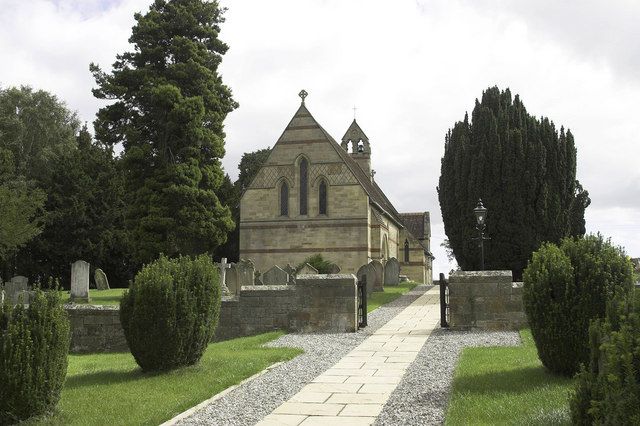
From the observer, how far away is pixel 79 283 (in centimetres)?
2162

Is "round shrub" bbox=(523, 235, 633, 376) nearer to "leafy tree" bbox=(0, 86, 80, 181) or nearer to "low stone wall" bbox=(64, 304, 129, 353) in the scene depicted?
"low stone wall" bbox=(64, 304, 129, 353)

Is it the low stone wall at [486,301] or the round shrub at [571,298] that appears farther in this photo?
the low stone wall at [486,301]

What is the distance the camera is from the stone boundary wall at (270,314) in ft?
46.3

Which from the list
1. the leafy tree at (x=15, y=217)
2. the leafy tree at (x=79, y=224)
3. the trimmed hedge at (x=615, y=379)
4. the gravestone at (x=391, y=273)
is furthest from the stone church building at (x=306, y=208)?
the trimmed hedge at (x=615, y=379)

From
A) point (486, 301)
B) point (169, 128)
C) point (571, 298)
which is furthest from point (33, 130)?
point (571, 298)

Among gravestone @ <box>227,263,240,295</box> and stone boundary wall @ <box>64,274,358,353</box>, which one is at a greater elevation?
gravestone @ <box>227,263,240,295</box>

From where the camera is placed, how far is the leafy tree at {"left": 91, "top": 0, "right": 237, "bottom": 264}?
26641 mm

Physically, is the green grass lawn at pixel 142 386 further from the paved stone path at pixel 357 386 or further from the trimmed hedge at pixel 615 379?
the trimmed hedge at pixel 615 379

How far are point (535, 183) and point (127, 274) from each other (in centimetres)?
2671

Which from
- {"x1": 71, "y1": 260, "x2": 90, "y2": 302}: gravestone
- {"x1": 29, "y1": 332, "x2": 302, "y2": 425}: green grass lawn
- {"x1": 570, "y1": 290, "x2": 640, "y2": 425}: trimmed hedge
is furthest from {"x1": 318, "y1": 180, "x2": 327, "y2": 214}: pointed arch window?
{"x1": 570, "y1": 290, "x2": 640, "y2": 425}: trimmed hedge

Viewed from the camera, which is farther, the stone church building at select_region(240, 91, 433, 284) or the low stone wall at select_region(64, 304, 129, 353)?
the stone church building at select_region(240, 91, 433, 284)

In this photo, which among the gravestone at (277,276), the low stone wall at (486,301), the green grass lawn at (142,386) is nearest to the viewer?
the green grass lawn at (142,386)

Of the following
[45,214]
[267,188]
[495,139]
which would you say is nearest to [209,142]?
[267,188]

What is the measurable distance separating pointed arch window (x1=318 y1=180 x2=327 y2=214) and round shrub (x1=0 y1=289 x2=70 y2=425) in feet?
100
